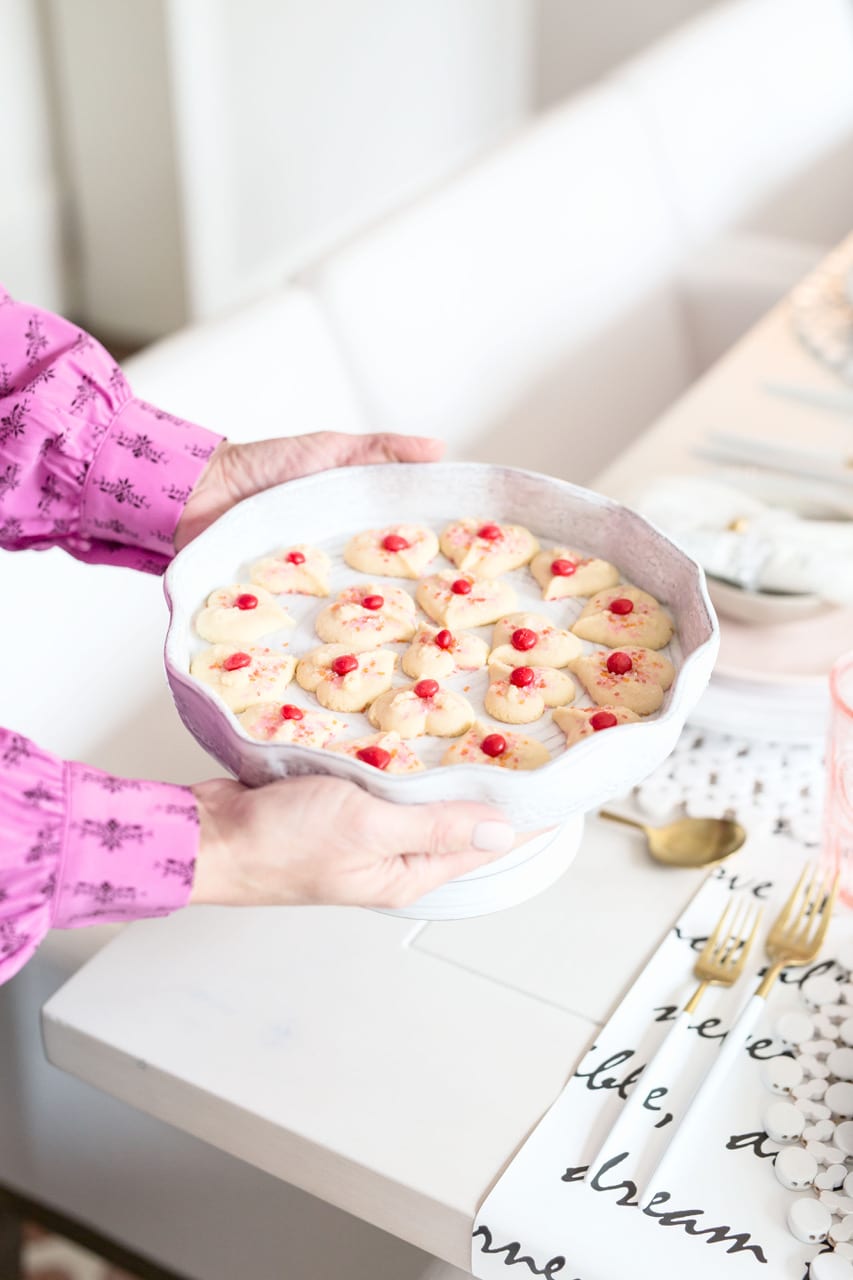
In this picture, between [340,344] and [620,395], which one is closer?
[340,344]

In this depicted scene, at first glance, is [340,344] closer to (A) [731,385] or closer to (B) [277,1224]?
(A) [731,385]

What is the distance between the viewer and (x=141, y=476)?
1.03 m

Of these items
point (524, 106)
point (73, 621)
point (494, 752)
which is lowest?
point (524, 106)

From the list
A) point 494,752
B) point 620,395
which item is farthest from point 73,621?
point 620,395

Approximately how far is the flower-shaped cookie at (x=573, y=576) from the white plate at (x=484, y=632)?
0.04 ft

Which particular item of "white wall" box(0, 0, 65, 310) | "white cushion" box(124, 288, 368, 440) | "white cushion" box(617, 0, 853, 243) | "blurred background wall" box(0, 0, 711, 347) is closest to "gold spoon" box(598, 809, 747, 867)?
"white cushion" box(124, 288, 368, 440)

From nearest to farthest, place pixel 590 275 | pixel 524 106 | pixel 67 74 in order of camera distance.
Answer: pixel 590 275 < pixel 67 74 < pixel 524 106

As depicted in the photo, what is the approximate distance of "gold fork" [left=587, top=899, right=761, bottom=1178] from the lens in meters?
0.75

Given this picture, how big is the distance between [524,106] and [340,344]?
3.51m

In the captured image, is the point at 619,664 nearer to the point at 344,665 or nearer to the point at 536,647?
the point at 536,647

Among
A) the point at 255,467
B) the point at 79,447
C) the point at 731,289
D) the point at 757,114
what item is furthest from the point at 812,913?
the point at 757,114

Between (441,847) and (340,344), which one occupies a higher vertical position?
(441,847)

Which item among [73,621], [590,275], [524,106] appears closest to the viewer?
[73,621]

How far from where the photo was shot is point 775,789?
3.35 ft
